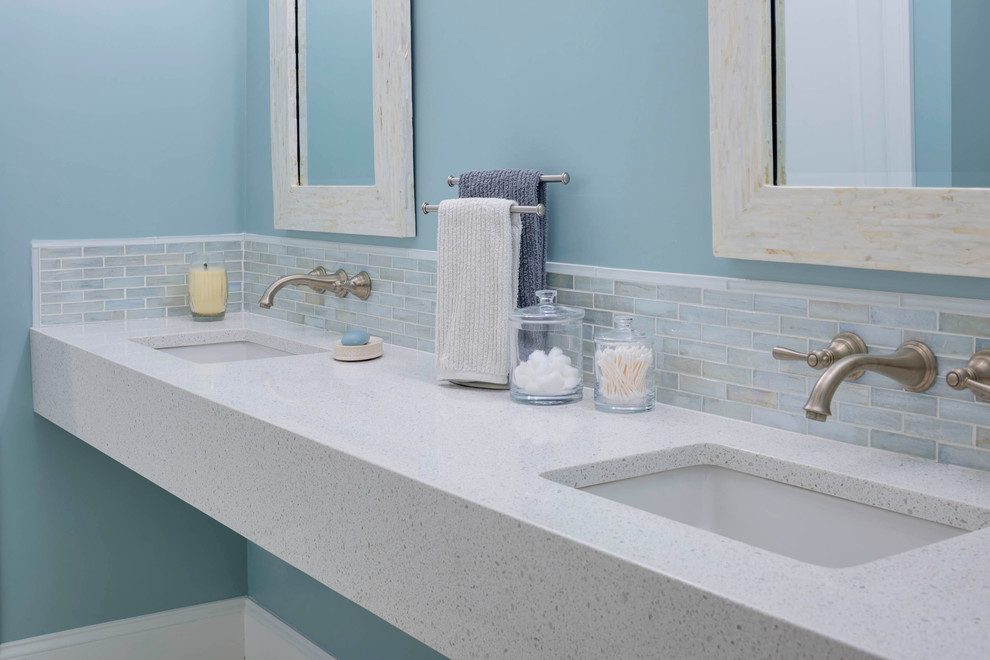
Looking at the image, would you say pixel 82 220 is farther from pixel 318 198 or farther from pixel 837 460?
pixel 837 460

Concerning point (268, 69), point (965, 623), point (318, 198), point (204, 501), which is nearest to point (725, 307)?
point (965, 623)

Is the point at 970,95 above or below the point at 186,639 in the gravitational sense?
above

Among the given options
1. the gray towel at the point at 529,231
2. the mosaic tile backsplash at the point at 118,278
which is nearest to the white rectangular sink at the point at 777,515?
the gray towel at the point at 529,231

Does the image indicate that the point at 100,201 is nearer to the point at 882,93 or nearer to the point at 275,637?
the point at 275,637

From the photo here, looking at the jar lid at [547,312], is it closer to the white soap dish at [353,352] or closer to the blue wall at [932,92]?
the white soap dish at [353,352]

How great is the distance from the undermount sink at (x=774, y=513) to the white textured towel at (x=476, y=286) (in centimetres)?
47

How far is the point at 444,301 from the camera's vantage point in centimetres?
183

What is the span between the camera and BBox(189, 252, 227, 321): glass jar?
8.71ft

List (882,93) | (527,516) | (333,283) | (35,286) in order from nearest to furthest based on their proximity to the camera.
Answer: (527,516)
(882,93)
(333,283)
(35,286)

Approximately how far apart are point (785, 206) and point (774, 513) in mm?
417

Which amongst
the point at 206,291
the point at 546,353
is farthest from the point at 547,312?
the point at 206,291

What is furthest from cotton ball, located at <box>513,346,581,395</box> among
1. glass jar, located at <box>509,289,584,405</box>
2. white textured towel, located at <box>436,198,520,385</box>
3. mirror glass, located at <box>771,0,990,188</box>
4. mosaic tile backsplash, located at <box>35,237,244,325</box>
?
mosaic tile backsplash, located at <box>35,237,244,325</box>

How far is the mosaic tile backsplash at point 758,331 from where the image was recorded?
1229mm

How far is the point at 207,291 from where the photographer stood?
2.65 metres
